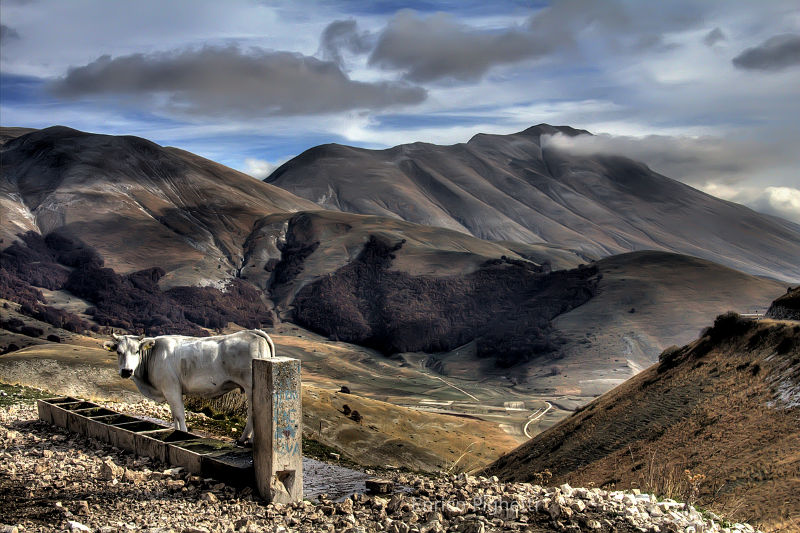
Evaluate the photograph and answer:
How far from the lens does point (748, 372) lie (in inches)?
959

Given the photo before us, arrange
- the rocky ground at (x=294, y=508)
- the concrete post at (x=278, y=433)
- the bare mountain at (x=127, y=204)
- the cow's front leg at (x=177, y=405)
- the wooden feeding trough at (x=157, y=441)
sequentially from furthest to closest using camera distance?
the bare mountain at (x=127, y=204)
the cow's front leg at (x=177, y=405)
the wooden feeding trough at (x=157, y=441)
the concrete post at (x=278, y=433)
the rocky ground at (x=294, y=508)

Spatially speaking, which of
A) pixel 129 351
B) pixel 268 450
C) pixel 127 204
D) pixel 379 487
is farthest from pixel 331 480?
pixel 127 204

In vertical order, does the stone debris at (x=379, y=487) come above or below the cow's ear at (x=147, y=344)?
below

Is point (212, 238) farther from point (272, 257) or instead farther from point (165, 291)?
point (165, 291)

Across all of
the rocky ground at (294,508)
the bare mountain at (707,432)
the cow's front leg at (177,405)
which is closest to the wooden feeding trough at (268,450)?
the rocky ground at (294,508)

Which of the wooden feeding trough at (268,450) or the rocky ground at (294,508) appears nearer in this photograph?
the rocky ground at (294,508)

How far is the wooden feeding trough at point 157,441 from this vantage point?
1164 cm

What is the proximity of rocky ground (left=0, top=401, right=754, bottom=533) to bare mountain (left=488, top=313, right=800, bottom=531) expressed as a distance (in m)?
2.23

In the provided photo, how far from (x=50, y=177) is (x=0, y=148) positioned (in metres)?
27.2

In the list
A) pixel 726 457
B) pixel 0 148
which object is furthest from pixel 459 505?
pixel 0 148

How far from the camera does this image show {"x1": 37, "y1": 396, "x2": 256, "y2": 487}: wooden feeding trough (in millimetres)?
11641

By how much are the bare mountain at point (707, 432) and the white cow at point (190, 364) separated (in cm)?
773

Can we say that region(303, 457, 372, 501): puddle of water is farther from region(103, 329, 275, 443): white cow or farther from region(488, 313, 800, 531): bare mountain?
region(488, 313, 800, 531): bare mountain

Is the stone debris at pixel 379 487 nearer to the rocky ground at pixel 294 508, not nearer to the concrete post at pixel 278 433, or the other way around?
the rocky ground at pixel 294 508
